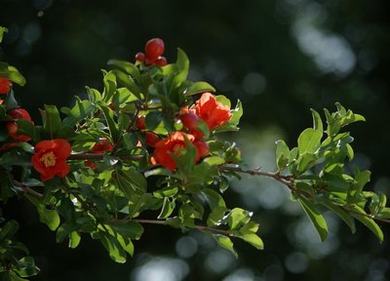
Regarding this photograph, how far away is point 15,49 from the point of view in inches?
203

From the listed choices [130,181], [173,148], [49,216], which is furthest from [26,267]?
[173,148]

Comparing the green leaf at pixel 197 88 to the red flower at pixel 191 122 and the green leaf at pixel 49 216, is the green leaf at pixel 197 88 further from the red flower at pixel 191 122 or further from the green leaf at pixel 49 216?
the green leaf at pixel 49 216

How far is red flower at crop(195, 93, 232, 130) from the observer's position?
1.05m

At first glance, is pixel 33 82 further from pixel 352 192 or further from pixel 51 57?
pixel 352 192

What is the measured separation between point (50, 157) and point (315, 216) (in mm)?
340

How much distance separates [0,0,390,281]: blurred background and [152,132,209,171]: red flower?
3.77 metres

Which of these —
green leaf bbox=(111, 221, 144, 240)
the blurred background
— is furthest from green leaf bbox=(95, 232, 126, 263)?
the blurred background

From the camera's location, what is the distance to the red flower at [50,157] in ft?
3.36

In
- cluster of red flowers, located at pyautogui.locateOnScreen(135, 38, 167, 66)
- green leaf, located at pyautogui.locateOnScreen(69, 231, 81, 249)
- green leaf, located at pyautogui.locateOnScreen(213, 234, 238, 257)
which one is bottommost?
green leaf, located at pyautogui.locateOnScreen(69, 231, 81, 249)

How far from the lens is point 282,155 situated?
1144 millimetres

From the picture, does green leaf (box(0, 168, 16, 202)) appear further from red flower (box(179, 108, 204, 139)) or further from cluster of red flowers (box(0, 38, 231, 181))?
red flower (box(179, 108, 204, 139))

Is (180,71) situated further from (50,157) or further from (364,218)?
(364,218)

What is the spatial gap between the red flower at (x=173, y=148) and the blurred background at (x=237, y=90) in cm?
377

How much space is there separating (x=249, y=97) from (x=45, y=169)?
4757 millimetres
